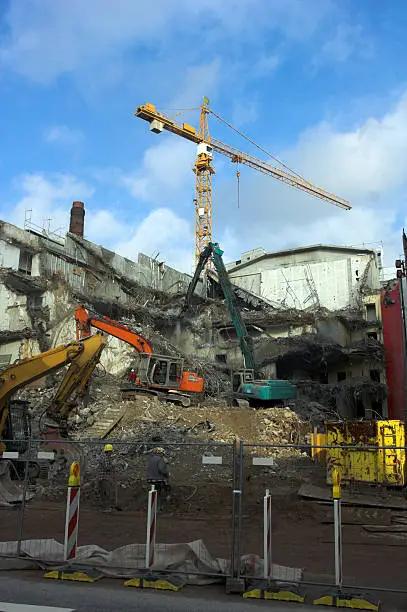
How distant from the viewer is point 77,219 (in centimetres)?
4350

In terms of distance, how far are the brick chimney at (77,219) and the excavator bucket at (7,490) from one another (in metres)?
30.9

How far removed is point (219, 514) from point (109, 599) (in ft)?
22.7

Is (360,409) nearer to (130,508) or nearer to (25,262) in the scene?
(25,262)

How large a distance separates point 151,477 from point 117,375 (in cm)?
1953

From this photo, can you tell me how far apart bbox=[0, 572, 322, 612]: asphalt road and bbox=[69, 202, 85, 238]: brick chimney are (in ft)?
126

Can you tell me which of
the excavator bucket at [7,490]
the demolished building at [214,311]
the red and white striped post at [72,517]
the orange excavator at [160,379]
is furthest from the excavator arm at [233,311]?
the red and white striped post at [72,517]

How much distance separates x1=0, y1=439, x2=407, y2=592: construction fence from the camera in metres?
7.27

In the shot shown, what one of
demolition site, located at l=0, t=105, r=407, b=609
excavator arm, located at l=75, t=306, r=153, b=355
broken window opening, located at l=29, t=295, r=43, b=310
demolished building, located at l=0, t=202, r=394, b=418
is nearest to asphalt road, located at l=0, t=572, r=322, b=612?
demolition site, located at l=0, t=105, r=407, b=609

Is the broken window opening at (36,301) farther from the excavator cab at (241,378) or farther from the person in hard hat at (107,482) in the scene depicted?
the person in hard hat at (107,482)

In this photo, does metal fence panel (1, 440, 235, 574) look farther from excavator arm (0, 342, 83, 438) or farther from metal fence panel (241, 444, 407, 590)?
excavator arm (0, 342, 83, 438)

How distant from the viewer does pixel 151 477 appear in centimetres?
1265

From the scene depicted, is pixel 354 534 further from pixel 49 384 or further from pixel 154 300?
pixel 154 300

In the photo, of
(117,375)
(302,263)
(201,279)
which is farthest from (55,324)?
(302,263)

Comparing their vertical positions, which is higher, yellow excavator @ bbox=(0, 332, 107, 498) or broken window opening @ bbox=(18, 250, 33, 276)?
broken window opening @ bbox=(18, 250, 33, 276)
